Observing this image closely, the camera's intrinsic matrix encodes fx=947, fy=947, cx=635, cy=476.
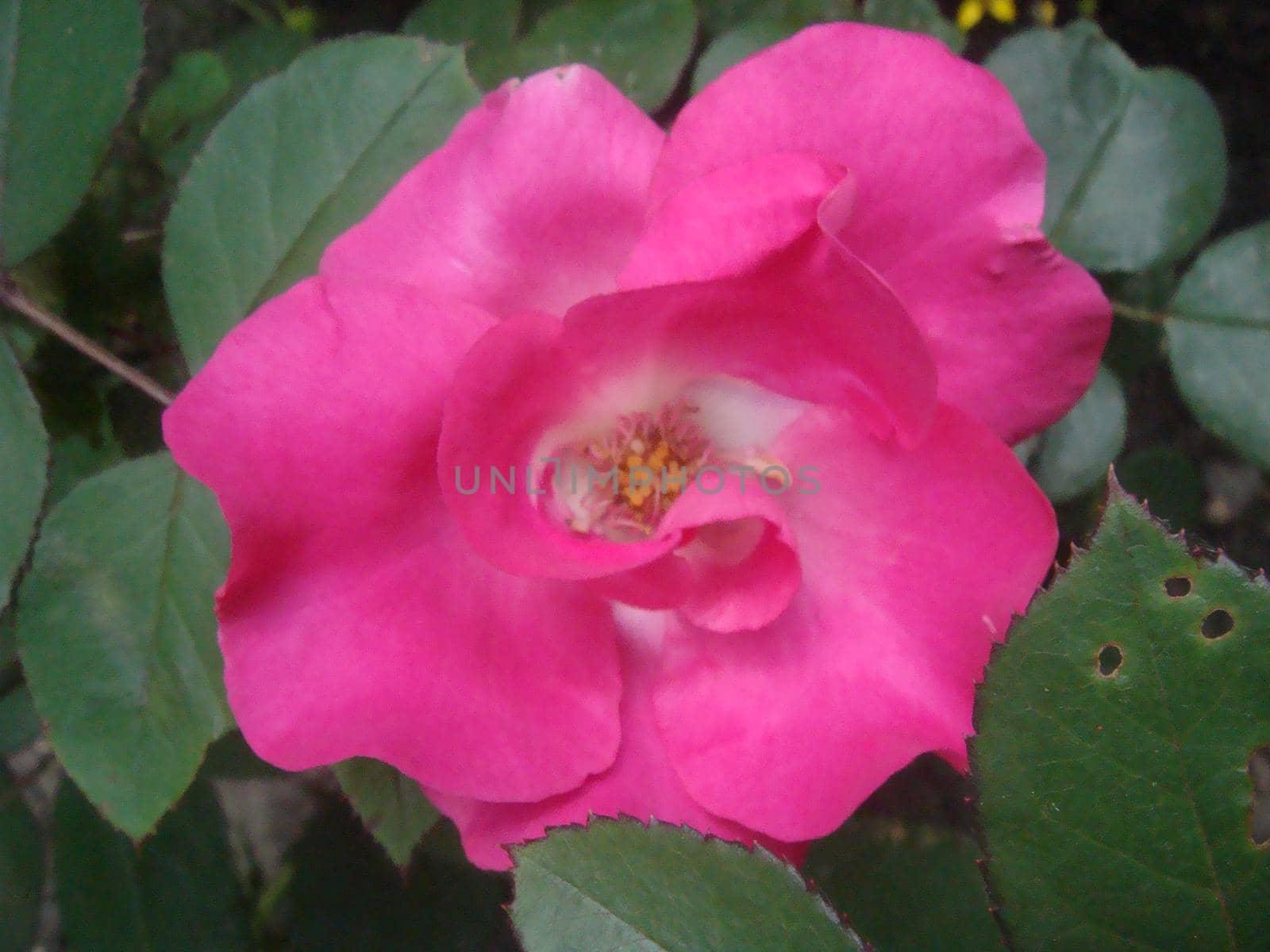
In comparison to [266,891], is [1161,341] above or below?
above

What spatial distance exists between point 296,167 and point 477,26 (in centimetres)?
32

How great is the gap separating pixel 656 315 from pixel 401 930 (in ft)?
2.47

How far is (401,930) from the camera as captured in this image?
3.14ft

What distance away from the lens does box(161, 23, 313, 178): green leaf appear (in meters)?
0.90

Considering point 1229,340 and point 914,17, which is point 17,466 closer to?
point 914,17

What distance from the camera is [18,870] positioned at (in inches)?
34.6

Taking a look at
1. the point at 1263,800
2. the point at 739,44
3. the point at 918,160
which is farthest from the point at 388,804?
the point at 1263,800

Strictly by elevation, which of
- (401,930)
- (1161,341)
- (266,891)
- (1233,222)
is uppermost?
(1161,341)

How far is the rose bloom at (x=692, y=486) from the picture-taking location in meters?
0.47

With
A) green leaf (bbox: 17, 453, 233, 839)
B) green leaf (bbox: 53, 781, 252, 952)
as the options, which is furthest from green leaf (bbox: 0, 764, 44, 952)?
green leaf (bbox: 17, 453, 233, 839)

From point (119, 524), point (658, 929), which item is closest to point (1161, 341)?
point (658, 929)

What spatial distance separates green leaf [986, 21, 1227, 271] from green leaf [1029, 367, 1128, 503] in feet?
0.36

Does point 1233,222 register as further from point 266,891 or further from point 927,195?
point 266,891

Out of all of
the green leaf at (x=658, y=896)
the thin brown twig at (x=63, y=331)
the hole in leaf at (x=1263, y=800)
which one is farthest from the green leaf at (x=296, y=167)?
the hole in leaf at (x=1263, y=800)
